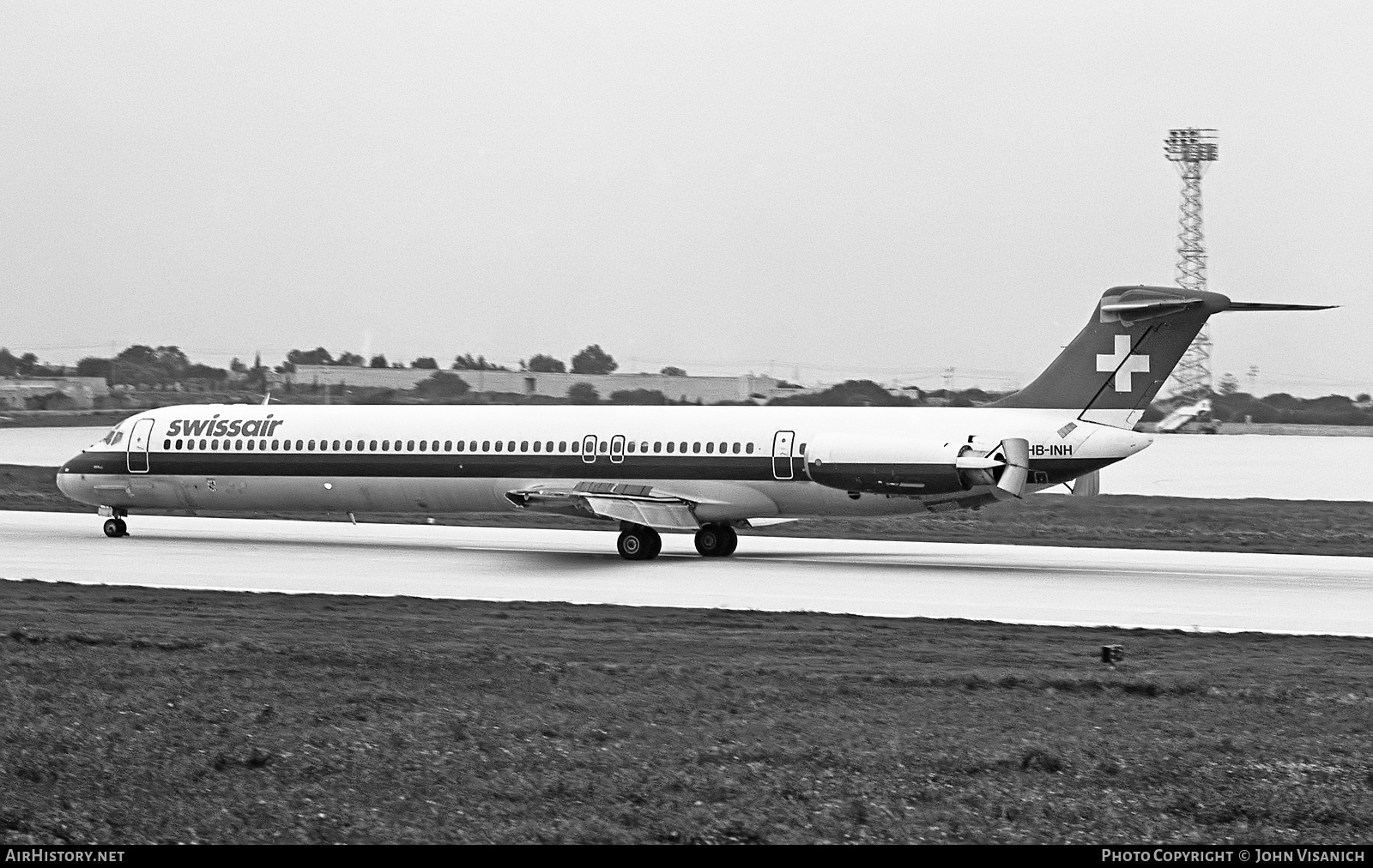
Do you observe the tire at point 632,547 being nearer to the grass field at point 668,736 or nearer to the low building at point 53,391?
the grass field at point 668,736

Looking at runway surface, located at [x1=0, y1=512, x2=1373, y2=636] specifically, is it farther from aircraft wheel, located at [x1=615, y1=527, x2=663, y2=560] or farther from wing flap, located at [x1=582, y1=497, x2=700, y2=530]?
wing flap, located at [x1=582, y1=497, x2=700, y2=530]

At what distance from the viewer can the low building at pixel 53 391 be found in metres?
74.2

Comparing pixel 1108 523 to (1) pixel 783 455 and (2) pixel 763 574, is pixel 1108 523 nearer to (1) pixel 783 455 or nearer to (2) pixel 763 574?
(1) pixel 783 455

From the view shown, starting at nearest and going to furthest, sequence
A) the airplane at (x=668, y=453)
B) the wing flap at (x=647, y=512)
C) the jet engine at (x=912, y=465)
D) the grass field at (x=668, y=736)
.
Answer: the grass field at (x=668, y=736) < the jet engine at (x=912, y=465) < the airplane at (x=668, y=453) < the wing flap at (x=647, y=512)

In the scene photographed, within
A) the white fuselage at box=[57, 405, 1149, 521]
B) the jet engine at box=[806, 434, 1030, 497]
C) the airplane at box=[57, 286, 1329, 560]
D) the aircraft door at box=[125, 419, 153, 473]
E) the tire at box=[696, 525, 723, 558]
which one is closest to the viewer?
the jet engine at box=[806, 434, 1030, 497]

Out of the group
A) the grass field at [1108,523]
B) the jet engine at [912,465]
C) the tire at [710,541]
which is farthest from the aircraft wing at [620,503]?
the grass field at [1108,523]

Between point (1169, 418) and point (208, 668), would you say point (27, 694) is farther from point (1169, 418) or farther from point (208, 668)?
point (1169, 418)

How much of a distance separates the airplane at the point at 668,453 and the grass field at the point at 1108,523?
4007 mm

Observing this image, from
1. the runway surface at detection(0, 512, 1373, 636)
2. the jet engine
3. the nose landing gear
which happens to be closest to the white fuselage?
the jet engine

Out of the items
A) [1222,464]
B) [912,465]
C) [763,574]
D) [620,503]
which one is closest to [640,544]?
[620,503]

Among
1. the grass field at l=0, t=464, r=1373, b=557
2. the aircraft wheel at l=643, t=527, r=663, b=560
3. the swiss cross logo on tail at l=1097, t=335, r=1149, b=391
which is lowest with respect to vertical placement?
the grass field at l=0, t=464, r=1373, b=557

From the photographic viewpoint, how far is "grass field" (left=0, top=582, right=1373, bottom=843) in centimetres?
833

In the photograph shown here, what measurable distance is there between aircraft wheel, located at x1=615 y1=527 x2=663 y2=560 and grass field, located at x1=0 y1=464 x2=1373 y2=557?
21.5 ft

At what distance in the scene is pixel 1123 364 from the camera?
26.7m
